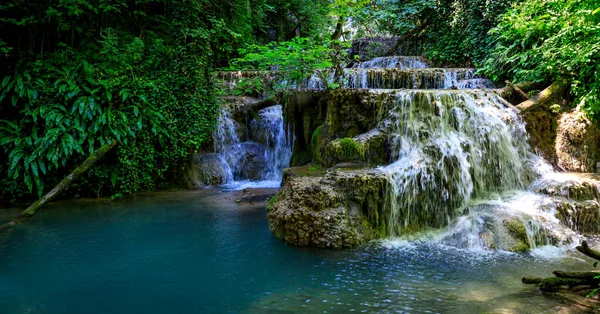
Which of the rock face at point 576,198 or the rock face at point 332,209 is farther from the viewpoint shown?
the rock face at point 576,198

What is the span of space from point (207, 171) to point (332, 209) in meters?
5.75

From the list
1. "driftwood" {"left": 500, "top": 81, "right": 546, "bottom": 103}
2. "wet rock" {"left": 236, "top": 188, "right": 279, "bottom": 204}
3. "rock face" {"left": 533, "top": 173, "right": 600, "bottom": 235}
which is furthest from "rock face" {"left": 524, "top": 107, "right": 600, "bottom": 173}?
"wet rock" {"left": 236, "top": 188, "right": 279, "bottom": 204}

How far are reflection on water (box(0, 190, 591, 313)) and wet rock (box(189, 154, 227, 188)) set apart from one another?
3.47 metres

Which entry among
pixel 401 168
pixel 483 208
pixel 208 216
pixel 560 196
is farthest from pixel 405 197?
pixel 208 216

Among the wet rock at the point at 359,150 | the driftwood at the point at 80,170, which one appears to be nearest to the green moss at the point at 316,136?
the wet rock at the point at 359,150

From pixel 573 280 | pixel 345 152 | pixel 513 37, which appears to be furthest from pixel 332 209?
pixel 513 37

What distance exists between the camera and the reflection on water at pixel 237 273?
3896mm

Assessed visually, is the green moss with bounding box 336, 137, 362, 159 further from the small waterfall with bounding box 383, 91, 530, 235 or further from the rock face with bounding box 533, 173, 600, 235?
the rock face with bounding box 533, 173, 600, 235

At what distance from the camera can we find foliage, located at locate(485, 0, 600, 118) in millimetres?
7859

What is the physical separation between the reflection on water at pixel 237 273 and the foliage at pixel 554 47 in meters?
4.89

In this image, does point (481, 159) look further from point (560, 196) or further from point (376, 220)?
point (376, 220)

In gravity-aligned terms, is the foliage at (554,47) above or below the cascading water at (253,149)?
above

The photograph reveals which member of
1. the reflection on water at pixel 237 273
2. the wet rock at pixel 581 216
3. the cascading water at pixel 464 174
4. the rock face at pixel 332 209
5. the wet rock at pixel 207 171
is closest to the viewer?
the reflection on water at pixel 237 273

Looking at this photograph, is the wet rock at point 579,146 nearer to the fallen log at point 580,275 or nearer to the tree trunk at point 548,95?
the tree trunk at point 548,95
